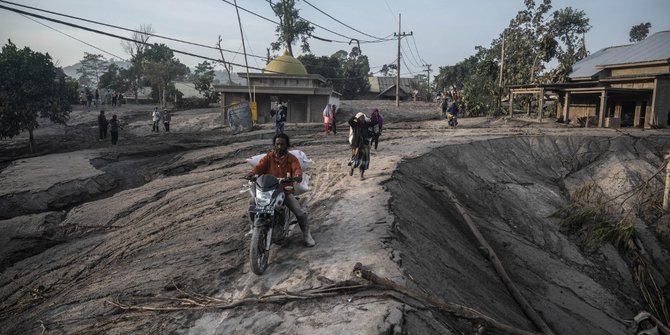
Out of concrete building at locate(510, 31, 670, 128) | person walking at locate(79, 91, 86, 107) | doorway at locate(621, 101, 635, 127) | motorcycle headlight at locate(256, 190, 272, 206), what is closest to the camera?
motorcycle headlight at locate(256, 190, 272, 206)

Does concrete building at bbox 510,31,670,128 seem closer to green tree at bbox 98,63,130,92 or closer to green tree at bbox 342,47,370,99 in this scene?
green tree at bbox 342,47,370,99

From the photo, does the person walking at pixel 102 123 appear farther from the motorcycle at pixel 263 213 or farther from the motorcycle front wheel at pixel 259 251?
the motorcycle front wheel at pixel 259 251

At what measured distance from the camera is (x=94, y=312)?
4.98 meters

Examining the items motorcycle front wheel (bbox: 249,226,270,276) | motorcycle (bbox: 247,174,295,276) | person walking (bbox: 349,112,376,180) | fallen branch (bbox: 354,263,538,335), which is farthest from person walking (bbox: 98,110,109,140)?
fallen branch (bbox: 354,263,538,335)

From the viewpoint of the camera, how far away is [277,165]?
5980 mm

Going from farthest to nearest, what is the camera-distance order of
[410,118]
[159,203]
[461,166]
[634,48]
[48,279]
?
[410,118], [634,48], [461,166], [159,203], [48,279]

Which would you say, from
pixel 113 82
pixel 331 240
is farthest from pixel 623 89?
pixel 113 82

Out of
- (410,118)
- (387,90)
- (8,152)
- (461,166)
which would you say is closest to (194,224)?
(461,166)

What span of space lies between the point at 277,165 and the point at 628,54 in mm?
30636

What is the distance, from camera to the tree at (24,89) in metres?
20.8

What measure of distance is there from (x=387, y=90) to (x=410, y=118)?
1581 centimetres

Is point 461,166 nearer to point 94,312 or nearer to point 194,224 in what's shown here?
point 194,224

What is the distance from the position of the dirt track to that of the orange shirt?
113 centimetres

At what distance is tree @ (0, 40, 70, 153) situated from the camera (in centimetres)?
2080
